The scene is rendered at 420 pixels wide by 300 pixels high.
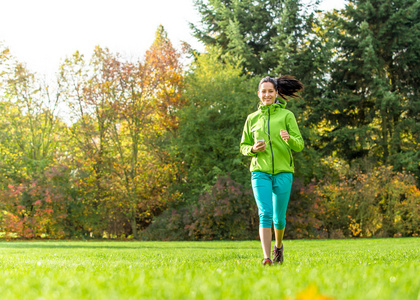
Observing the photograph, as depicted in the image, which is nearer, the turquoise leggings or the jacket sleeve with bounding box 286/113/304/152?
the turquoise leggings

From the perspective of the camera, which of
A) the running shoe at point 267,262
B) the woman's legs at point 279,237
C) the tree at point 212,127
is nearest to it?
the running shoe at point 267,262

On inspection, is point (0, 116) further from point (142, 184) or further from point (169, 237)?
point (169, 237)

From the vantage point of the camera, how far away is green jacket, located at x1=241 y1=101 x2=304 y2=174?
532 centimetres

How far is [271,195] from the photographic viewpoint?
207 inches

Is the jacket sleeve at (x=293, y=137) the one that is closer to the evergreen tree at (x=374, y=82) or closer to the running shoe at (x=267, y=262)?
the running shoe at (x=267, y=262)

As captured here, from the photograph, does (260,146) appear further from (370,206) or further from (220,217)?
(370,206)

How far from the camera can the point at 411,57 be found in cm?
2277

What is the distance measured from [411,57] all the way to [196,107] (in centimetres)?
1203

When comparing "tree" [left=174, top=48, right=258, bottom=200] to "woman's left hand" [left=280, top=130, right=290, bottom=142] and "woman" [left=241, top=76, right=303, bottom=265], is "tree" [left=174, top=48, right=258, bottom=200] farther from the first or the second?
"woman's left hand" [left=280, top=130, right=290, bottom=142]

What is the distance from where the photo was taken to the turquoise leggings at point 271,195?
16.9 ft

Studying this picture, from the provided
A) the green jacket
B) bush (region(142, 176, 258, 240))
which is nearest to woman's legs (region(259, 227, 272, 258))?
the green jacket

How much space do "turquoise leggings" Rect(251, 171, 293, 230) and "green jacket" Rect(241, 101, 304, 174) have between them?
0.09 meters

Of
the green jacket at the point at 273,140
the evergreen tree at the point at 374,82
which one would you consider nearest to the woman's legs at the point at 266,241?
the green jacket at the point at 273,140

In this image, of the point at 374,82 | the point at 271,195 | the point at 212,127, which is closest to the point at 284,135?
the point at 271,195
